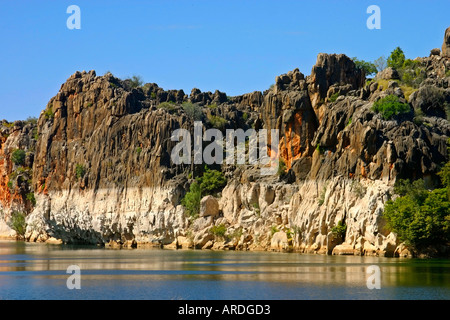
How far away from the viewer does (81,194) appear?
5335 inches

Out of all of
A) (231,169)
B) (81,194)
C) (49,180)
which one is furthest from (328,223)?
(49,180)

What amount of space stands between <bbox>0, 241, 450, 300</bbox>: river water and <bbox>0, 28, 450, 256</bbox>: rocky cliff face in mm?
12549

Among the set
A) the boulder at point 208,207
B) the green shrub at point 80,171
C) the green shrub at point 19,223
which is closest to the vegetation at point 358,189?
the boulder at point 208,207

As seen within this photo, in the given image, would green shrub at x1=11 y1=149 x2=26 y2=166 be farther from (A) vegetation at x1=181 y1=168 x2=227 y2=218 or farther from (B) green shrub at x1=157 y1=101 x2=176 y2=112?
(A) vegetation at x1=181 y1=168 x2=227 y2=218

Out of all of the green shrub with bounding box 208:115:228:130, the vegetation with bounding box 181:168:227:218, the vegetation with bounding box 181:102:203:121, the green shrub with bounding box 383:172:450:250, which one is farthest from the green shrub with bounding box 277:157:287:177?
the green shrub with bounding box 383:172:450:250

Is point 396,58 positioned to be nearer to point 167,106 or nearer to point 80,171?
point 167,106

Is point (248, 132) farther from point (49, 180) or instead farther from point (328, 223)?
point (328, 223)

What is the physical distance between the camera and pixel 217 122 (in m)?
131

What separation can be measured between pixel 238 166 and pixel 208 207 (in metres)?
9.63

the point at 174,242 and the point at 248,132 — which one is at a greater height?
the point at 248,132

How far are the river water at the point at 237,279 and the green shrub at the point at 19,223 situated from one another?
8450 cm

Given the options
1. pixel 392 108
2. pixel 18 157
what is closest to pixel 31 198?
pixel 18 157

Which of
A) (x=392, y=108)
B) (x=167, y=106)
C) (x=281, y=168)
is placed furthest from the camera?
(x=167, y=106)
